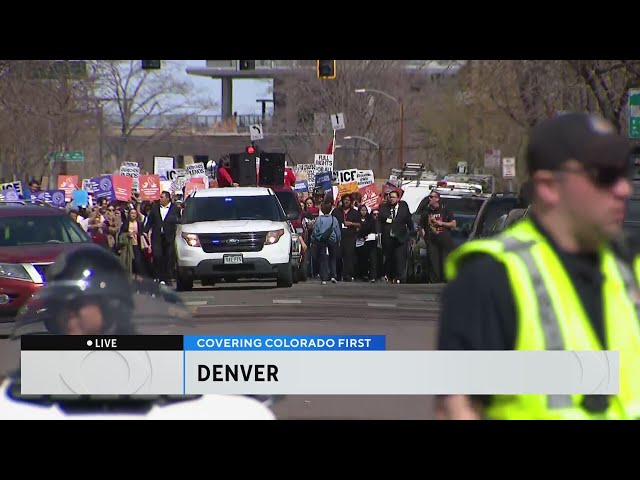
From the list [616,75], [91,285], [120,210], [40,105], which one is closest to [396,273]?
[120,210]

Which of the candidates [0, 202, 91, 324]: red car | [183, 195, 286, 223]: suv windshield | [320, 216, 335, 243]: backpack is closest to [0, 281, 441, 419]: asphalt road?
[0, 202, 91, 324]: red car

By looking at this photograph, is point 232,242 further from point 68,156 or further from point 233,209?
point 68,156

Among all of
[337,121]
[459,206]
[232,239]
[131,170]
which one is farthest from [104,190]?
[459,206]

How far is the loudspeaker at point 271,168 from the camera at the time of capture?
34.0 ft

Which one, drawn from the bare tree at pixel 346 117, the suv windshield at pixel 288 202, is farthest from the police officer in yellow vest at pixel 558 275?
the bare tree at pixel 346 117

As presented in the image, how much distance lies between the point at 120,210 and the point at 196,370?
4.37m

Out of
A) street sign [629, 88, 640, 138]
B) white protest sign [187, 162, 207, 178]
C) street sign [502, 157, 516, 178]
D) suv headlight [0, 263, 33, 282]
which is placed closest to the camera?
suv headlight [0, 263, 33, 282]

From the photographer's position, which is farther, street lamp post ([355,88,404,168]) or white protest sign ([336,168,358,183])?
white protest sign ([336,168,358,183])

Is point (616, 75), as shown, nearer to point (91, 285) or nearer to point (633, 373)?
point (91, 285)

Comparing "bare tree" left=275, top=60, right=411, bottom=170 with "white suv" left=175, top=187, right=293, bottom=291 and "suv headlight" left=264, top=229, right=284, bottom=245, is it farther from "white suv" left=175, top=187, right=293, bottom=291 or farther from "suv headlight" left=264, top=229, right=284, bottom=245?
"suv headlight" left=264, top=229, right=284, bottom=245

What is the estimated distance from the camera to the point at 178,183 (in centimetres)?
1027

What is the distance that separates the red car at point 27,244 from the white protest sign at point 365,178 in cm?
627

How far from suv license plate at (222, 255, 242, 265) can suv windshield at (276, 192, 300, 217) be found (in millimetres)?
2065

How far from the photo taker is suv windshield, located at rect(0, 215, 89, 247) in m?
8.09
